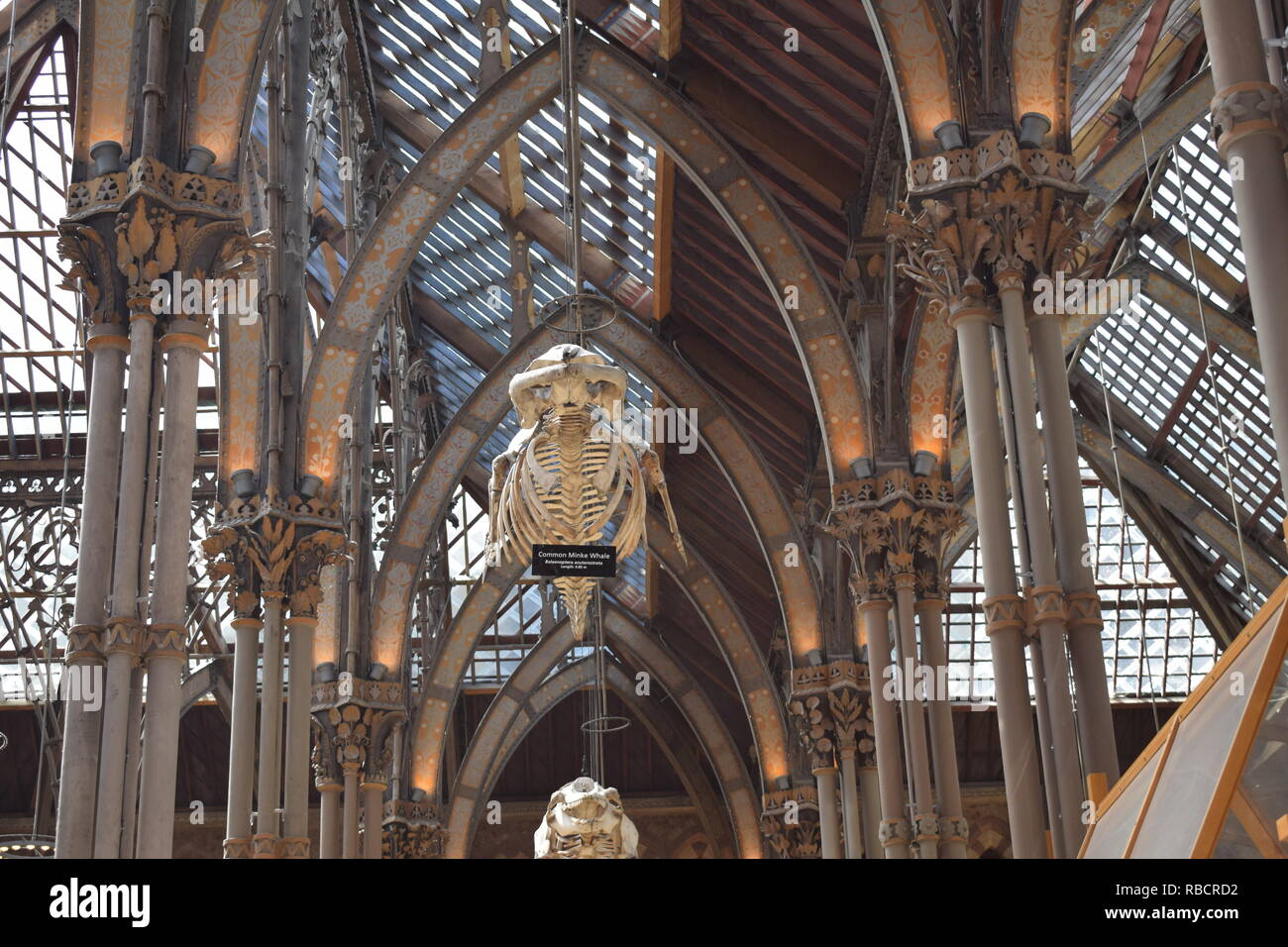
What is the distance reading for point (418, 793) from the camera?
800 inches

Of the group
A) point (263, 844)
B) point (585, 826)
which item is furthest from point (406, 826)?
point (263, 844)

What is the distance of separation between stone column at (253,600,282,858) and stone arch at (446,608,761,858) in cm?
1342

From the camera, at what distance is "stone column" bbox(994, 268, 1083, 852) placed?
763 cm

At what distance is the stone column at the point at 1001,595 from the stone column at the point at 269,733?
5.94 m

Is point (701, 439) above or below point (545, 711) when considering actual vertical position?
above

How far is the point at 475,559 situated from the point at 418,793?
35.0 ft

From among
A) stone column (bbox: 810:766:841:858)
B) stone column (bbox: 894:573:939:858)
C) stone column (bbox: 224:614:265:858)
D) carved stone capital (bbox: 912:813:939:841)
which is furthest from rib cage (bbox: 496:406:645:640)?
stone column (bbox: 810:766:841:858)

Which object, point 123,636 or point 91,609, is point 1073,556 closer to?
point 123,636

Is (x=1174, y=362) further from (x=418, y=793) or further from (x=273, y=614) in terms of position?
(x=273, y=614)

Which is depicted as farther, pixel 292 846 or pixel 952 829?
pixel 292 846

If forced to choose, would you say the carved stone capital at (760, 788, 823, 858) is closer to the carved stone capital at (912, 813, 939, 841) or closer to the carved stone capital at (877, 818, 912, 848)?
the carved stone capital at (877, 818, 912, 848)

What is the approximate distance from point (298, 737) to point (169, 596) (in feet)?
17.3

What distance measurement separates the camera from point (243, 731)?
481 inches
